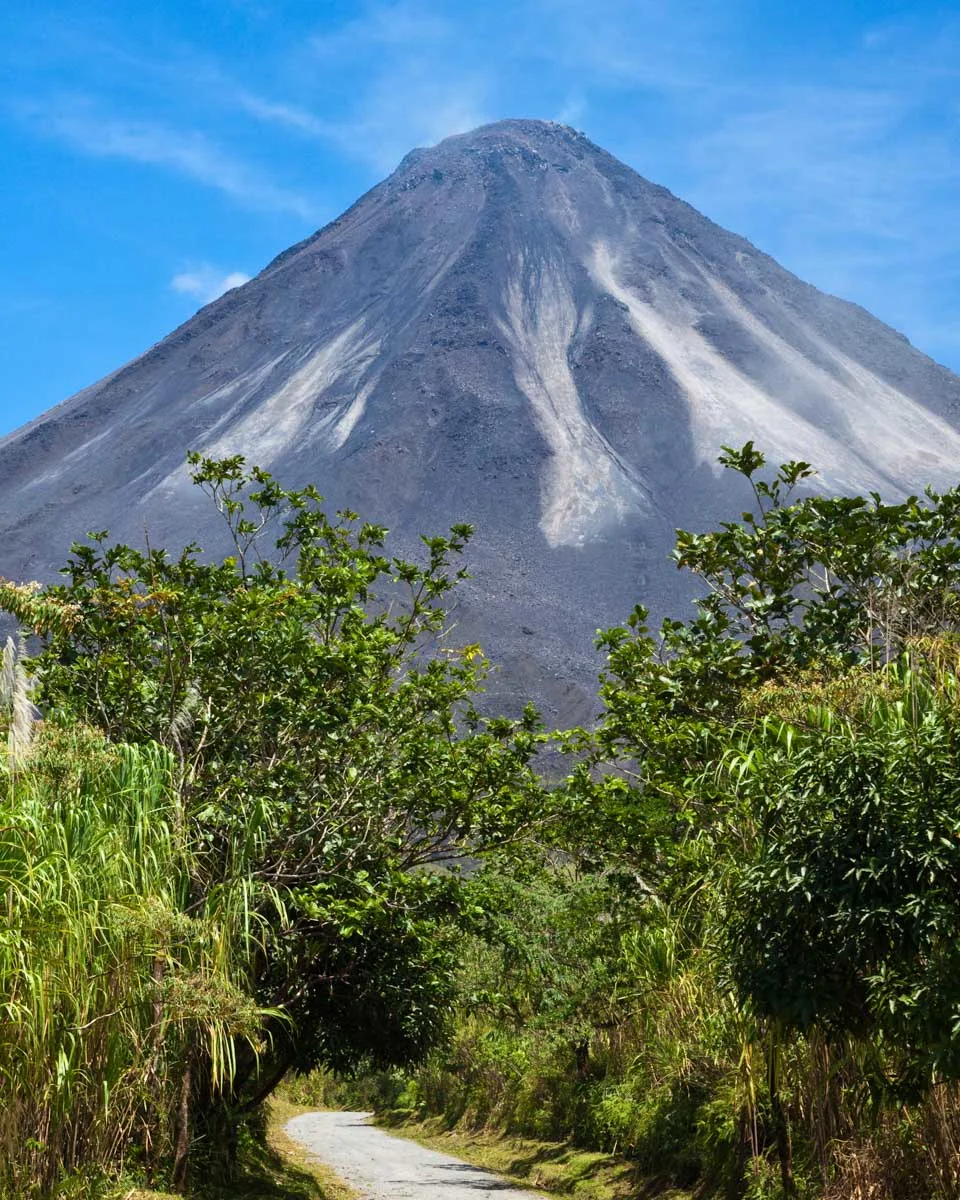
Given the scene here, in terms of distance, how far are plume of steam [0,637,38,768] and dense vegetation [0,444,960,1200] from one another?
1.9 inches

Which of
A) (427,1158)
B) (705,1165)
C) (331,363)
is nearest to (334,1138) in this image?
(427,1158)

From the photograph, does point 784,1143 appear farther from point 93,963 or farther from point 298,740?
point 298,740

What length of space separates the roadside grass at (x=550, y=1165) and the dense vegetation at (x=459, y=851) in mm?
542

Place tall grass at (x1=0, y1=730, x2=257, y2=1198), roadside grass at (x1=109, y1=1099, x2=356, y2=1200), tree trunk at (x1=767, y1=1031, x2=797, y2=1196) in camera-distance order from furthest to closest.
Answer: roadside grass at (x1=109, y1=1099, x2=356, y2=1200)
tree trunk at (x1=767, y1=1031, x2=797, y2=1196)
tall grass at (x1=0, y1=730, x2=257, y2=1198)

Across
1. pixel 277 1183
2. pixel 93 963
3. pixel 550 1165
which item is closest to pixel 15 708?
pixel 93 963

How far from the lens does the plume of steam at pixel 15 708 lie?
416 inches

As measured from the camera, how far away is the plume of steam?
34.7 feet

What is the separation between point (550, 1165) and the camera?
2372cm

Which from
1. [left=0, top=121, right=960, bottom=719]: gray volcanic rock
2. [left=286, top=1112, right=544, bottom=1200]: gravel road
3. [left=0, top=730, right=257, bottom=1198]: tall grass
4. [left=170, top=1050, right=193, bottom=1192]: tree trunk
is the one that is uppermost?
[left=0, top=121, right=960, bottom=719]: gray volcanic rock

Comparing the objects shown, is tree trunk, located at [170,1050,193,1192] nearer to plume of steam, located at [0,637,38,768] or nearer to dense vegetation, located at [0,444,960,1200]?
dense vegetation, located at [0,444,960,1200]

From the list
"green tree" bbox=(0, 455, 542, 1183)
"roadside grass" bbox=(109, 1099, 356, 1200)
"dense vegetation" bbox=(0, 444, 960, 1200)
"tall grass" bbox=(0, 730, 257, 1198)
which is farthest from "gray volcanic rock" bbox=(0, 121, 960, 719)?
"tall grass" bbox=(0, 730, 257, 1198)

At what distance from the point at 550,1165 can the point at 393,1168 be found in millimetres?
4672

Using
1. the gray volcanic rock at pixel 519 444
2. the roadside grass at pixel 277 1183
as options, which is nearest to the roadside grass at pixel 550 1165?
the roadside grass at pixel 277 1183

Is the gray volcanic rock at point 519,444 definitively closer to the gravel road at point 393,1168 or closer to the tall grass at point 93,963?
the gravel road at point 393,1168
